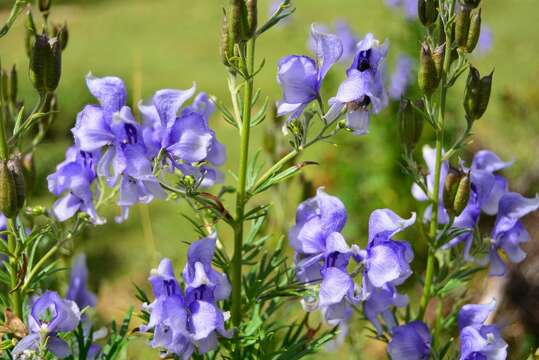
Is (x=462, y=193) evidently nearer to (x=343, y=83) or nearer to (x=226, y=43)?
(x=343, y=83)

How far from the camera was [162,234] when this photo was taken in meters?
2.12

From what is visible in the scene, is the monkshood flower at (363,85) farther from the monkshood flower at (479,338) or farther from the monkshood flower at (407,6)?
the monkshood flower at (407,6)

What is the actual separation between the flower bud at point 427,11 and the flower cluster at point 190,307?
27cm

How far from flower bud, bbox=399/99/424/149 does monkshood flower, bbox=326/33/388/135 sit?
0.15ft

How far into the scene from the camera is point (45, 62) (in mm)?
675

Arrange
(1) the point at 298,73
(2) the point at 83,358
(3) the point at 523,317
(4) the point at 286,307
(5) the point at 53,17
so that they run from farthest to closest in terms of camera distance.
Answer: (5) the point at 53,17 → (3) the point at 523,317 → (4) the point at 286,307 → (2) the point at 83,358 → (1) the point at 298,73

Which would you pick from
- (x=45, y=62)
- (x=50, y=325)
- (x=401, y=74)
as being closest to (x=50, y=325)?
(x=50, y=325)

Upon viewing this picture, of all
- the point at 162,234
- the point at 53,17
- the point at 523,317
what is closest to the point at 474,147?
the point at 523,317

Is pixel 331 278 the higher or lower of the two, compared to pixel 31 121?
lower

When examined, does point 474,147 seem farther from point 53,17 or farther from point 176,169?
point 53,17

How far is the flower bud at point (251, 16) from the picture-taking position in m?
0.65

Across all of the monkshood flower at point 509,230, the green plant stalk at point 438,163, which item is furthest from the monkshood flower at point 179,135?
the monkshood flower at point 509,230

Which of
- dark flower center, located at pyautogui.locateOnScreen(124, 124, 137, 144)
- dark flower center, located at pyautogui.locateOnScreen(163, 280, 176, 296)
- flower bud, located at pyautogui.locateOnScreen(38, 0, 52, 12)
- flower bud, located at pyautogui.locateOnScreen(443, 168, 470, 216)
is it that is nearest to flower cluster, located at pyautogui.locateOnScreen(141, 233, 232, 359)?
dark flower center, located at pyautogui.locateOnScreen(163, 280, 176, 296)

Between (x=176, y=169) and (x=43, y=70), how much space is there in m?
0.16
